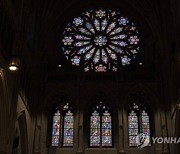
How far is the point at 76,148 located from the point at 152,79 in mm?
6982

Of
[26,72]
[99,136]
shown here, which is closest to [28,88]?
[26,72]

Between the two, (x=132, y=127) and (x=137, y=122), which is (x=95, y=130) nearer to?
(x=132, y=127)

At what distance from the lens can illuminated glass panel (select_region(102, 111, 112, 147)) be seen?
25.3 metres

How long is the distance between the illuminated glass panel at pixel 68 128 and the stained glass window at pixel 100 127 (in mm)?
1314

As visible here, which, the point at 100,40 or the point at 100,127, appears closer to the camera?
the point at 100,127

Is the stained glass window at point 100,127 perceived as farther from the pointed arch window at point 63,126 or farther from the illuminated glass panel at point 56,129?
the illuminated glass panel at point 56,129

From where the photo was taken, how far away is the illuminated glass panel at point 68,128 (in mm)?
25344

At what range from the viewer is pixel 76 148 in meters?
24.5

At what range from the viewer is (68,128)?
25.7 metres

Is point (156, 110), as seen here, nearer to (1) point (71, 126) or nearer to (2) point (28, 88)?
(1) point (71, 126)

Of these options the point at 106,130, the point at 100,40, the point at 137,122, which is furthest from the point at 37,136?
the point at 100,40

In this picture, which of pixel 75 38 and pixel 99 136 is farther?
pixel 75 38

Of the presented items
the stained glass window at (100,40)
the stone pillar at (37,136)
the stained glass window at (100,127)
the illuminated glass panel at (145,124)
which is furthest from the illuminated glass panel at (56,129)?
the illuminated glass panel at (145,124)

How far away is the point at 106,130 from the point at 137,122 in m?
2.12
